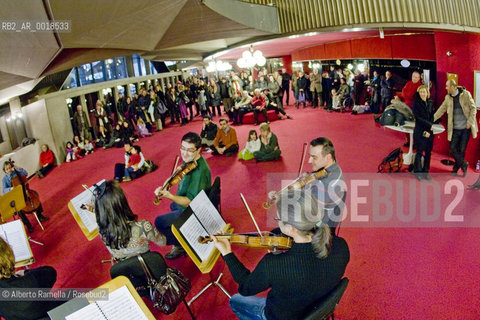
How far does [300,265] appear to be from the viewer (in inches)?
87.7

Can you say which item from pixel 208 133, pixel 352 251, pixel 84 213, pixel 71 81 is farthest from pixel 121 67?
pixel 352 251

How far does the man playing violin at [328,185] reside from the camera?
323cm

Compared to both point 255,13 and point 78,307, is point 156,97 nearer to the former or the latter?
point 255,13

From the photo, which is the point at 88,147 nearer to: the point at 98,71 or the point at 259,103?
the point at 98,71

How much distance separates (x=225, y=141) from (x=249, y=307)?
21.5 feet

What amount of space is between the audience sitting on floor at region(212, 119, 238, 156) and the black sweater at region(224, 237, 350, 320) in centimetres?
679

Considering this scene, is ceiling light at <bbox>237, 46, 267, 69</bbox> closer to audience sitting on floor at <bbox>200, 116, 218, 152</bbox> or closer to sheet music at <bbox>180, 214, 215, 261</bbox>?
audience sitting on floor at <bbox>200, 116, 218, 152</bbox>

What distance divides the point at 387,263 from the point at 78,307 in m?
3.28

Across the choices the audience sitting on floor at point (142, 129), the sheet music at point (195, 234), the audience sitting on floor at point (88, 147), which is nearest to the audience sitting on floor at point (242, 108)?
the audience sitting on floor at point (142, 129)

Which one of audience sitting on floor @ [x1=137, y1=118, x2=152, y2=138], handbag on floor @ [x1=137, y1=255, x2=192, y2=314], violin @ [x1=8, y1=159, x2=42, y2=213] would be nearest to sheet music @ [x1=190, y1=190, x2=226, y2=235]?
handbag on floor @ [x1=137, y1=255, x2=192, y2=314]

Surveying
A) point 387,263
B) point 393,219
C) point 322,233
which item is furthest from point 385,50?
point 322,233

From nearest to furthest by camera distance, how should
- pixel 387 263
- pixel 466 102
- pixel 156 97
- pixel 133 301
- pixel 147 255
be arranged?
pixel 133 301
pixel 147 255
pixel 387 263
pixel 466 102
pixel 156 97

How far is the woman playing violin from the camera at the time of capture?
2227 mm

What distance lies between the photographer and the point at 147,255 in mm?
2965
